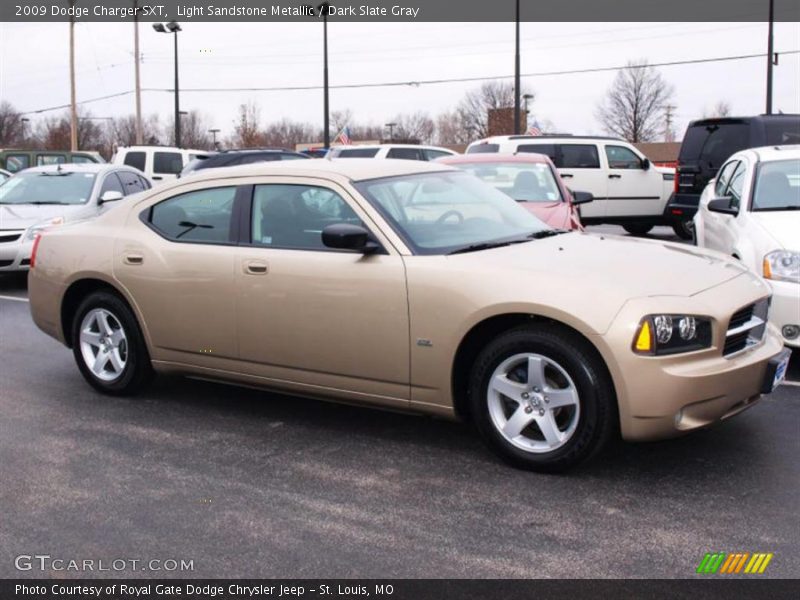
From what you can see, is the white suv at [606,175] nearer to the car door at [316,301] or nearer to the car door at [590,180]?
the car door at [590,180]

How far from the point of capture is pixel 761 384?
15.4 feet

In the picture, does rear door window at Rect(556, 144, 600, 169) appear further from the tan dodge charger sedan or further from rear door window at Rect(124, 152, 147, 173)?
the tan dodge charger sedan

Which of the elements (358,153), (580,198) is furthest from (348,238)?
(358,153)

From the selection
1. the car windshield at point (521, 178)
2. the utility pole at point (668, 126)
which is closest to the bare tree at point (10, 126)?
the utility pole at point (668, 126)

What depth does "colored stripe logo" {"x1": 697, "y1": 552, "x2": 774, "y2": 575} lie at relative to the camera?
3.54 metres

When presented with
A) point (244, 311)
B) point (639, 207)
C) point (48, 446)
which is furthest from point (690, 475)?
point (639, 207)

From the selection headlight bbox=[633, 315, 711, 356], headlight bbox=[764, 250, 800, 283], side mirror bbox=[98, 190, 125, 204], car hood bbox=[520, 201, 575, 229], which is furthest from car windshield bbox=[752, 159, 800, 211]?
side mirror bbox=[98, 190, 125, 204]

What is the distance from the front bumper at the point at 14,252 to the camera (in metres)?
11.5

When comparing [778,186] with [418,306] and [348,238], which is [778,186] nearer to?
[418,306]

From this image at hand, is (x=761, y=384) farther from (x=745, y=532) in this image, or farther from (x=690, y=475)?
(x=745, y=532)

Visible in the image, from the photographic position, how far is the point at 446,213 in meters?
5.46

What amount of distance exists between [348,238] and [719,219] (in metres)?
4.64

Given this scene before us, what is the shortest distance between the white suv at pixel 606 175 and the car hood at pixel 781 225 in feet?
32.7

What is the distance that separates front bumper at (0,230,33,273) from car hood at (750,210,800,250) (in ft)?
28.1
